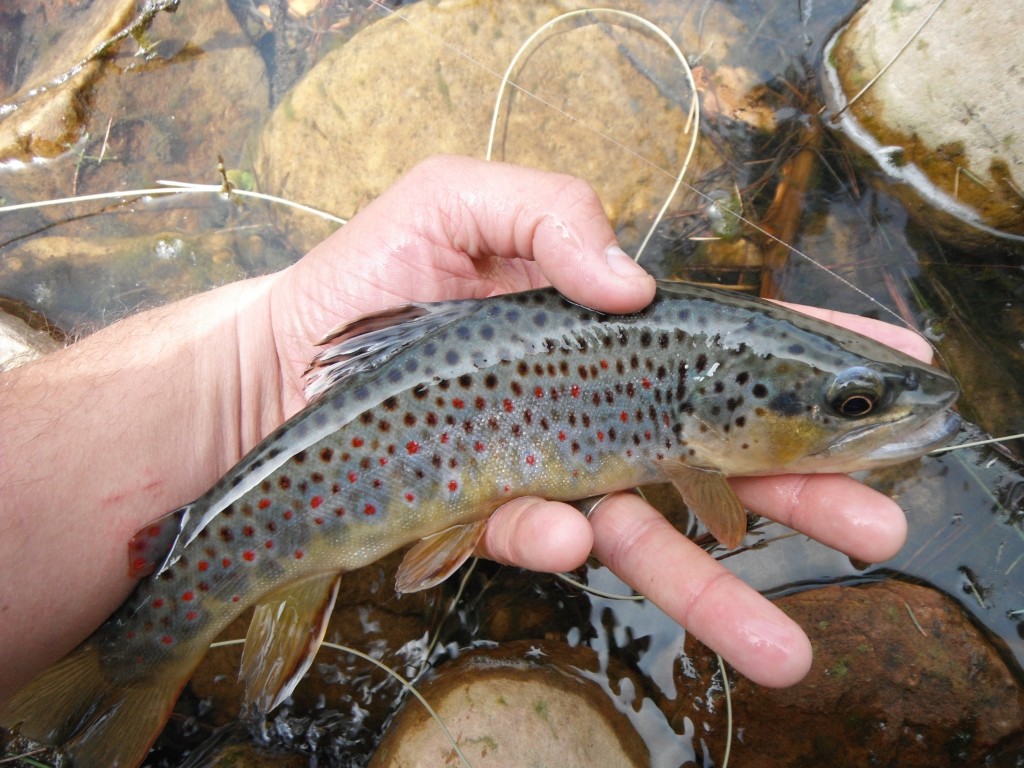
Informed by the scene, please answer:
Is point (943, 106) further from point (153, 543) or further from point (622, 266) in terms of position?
point (153, 543)

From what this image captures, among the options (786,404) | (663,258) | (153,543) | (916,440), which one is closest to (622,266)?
(786,404)

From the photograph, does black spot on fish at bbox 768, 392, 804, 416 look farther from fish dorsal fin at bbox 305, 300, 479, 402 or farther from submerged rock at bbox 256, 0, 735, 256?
submerged rock at bbox 256, 0, 735, 256

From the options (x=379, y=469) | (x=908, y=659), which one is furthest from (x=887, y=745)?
(x=379, y=469)

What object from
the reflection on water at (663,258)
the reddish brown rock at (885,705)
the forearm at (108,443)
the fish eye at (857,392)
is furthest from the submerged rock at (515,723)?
the fish eye at (857,392)

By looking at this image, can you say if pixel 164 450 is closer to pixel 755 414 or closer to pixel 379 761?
pixel 379 761

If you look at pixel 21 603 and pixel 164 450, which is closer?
pixel 21 603

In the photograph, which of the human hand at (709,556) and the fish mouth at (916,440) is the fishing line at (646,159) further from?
the human hand at (709,556)
